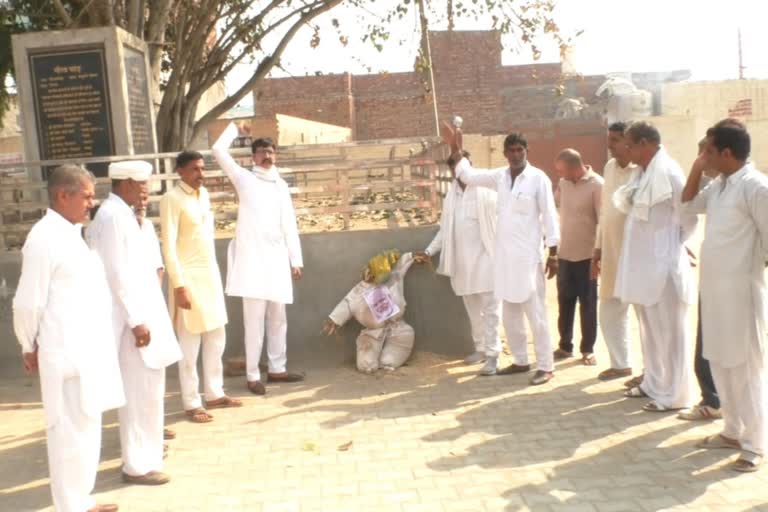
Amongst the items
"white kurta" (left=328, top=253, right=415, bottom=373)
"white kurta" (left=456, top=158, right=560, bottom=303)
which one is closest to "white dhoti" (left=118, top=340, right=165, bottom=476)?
"white kurta" (left=328, top=253, right=415, bottom=373)

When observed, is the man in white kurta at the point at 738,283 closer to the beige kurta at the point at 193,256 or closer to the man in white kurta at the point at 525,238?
the man in white kurta at the point at 525,238

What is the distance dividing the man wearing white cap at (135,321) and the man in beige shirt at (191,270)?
0.83 metres

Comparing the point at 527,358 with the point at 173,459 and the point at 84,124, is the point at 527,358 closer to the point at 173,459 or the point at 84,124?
the point at 173,459

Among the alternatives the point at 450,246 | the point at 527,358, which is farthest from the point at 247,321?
the point at 527,358

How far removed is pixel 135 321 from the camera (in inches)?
173

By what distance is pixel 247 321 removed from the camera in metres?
6.55

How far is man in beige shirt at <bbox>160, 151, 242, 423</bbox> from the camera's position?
217 inches

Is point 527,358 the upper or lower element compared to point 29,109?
lower

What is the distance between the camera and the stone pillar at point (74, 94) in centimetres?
745

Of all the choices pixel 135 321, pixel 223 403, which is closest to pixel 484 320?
pixel 223 403

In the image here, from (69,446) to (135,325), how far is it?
2.54 feet

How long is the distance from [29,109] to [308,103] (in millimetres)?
23402

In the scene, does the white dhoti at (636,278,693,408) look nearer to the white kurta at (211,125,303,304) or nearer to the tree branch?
the white kurta at (211,125,303,304)

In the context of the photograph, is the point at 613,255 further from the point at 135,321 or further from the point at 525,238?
the point at 135,321
